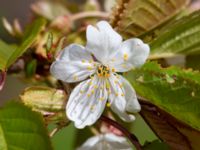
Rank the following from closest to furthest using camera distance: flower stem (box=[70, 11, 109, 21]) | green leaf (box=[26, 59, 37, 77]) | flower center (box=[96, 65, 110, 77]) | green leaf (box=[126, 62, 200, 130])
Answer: green leaf (box=[126, 62, 200, 130]), flower center (box=[96, 65, 110, 77]), green leaf (box=[26, 59, 37, 77]), flower stem (box=[70, 11, 109, 21])

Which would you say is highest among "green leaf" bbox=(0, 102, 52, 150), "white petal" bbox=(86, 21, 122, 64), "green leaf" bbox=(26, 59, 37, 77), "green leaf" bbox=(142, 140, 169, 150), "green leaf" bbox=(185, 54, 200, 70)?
"white petal" bbox=(86, 21, 122, 64)

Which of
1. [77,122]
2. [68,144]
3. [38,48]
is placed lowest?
[68,144]

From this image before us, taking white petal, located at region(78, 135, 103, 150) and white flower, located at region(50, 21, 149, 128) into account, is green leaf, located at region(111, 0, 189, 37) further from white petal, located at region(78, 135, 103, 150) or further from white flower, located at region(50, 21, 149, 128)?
white petal, located at region(78, 135, 103, 150)

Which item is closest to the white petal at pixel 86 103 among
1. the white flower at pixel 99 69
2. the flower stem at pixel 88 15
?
the white flower at pixel 99 69

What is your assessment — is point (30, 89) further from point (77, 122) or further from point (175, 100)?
point (175, 100)

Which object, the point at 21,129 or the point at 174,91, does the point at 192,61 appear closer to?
the point at 174,91

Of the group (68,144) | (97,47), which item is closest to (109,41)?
(97,47)

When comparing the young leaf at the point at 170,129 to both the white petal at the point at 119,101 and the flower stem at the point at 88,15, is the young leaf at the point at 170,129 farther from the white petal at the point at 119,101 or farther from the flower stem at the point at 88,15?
the flower stem at the point at 88,15

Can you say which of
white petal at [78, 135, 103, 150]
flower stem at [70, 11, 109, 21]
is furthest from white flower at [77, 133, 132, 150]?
flower stem at [70, 11, 109, 21]
